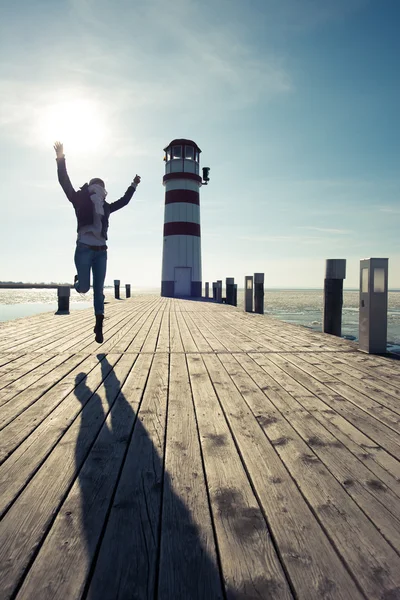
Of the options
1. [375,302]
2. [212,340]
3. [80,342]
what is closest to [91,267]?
[80,342]

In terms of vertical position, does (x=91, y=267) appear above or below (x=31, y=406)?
above

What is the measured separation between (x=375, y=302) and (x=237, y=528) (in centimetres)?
393

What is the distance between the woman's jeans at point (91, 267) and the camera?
4777 millimetres

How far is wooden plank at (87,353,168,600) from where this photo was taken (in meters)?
1.06

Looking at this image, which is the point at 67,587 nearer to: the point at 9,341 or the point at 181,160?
the point at 9,341

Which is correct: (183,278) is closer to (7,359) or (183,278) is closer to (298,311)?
(298,311)

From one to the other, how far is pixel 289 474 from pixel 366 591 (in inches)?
25.2

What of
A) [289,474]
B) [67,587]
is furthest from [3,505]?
[289,474]

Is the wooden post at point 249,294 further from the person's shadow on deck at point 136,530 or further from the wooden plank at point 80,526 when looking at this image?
the person's shadow on deck at point 136,530

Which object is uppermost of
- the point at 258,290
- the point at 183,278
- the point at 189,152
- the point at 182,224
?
the point at 189,152

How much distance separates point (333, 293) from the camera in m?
6.48

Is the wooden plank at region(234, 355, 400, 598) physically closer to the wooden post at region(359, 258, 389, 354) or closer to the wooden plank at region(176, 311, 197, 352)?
the wooden plank at region(176, 311, 197, 352)

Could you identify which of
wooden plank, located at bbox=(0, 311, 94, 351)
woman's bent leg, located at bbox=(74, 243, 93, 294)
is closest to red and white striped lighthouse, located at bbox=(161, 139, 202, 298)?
wooden plank, located at bbox=(0, 311, 94, 351)

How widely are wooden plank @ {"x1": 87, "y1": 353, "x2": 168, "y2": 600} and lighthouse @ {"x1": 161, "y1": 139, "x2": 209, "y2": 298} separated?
70.3 ft
